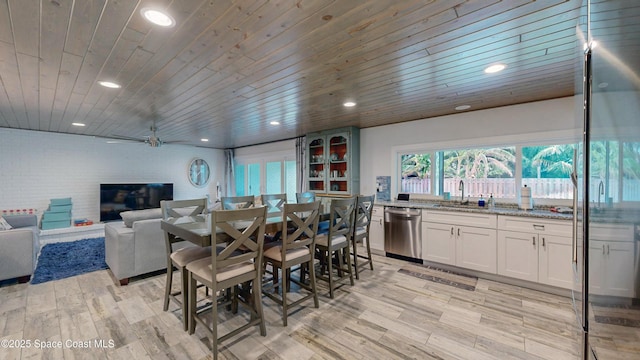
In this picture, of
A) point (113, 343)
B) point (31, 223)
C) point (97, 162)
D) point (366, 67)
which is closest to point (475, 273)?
point (366, 67)

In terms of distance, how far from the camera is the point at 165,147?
699 cm

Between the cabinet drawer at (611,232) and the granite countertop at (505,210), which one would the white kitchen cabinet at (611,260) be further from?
the granite countertop at (505,210)

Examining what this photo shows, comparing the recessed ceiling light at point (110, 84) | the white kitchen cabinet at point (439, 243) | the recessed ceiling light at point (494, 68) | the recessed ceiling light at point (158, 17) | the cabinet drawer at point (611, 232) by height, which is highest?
the recessed ceiling light at point (494, 68)

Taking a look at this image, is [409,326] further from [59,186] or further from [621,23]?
[59,186]

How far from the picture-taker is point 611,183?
966 millimetres

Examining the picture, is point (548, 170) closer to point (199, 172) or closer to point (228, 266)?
point (228, 266)

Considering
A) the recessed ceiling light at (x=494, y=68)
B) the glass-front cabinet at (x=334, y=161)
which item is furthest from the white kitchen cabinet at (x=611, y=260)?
the glass-front cabinet at (x=334, y=161)

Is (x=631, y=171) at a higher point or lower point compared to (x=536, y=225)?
higher

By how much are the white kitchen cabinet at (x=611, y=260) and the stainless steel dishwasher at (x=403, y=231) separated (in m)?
2.73

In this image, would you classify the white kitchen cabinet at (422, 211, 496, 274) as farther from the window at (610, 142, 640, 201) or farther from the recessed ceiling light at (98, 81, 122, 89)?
the recessed ceiling light at (98, 81, 122, 89)

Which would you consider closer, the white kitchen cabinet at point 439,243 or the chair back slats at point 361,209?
the chair back slats at point 361,209

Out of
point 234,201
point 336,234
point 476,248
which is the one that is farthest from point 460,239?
point 234,201

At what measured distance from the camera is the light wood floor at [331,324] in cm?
188

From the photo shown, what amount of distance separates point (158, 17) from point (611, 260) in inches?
101
